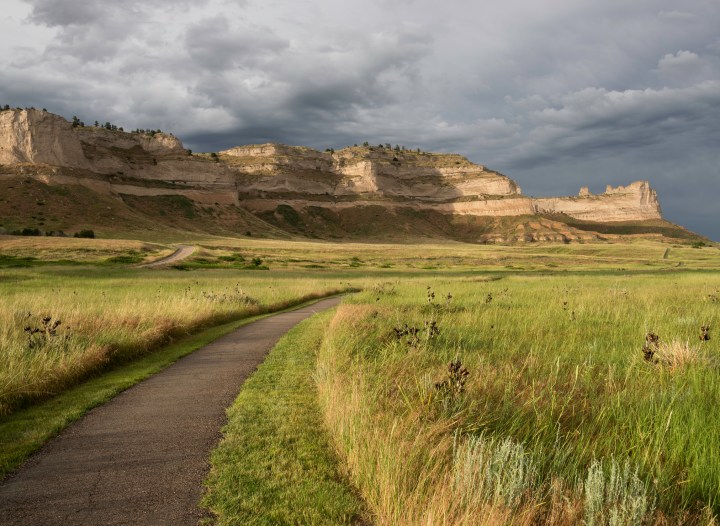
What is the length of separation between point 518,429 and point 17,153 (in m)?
153

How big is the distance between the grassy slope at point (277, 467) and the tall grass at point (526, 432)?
0.29 metres

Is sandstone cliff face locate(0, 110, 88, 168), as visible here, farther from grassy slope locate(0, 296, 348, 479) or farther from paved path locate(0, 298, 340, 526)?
paved path locate(0, 298, 340, 526)

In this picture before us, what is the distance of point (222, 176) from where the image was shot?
551 feet

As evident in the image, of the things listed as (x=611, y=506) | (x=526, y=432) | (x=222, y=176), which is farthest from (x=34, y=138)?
(x=611, y=506)

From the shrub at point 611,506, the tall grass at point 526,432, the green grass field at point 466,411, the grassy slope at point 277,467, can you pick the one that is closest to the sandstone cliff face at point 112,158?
the green grass field at point 466,411

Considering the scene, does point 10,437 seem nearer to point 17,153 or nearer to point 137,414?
point 137,414

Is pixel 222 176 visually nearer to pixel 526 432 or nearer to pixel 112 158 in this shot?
pixel 112 158

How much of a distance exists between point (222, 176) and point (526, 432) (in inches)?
6842

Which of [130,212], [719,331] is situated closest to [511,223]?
[130,212]

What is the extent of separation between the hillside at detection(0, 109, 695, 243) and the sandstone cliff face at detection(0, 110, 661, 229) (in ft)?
1.23

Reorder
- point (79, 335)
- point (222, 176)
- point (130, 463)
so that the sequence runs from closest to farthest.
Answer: point (130, 463), point (79, 335), point (222, 176)

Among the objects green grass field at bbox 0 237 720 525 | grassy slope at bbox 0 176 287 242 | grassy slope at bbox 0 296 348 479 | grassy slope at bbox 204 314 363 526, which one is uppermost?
grassy slope at bbox 0 176 287 242

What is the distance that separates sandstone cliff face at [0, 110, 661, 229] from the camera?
125625 mm

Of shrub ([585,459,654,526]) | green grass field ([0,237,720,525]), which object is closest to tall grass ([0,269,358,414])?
green grass field ([0,237,720,525])
